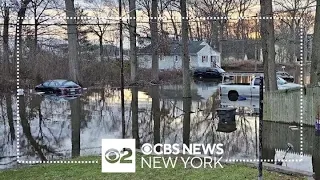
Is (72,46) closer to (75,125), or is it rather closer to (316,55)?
(75,125)

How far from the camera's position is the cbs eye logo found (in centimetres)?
673

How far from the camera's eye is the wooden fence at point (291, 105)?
10.6m

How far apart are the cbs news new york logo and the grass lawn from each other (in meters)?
0.13

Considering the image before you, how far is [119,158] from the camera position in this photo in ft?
22.3

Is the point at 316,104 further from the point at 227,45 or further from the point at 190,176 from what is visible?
the point at 227,45

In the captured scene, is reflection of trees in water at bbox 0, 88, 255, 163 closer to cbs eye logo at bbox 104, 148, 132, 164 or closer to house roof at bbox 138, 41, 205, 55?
cbs eye logo at bbox 104, 148, 132, 164

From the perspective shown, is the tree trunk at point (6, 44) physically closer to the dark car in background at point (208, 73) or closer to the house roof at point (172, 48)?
the house roof at point (172, 48)

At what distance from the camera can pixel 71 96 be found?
2066cm

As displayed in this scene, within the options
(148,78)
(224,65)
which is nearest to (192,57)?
(224,65)

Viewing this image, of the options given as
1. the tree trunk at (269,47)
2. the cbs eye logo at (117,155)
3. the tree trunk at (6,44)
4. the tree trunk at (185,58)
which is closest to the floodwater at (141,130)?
the tree trunk at (185,58)

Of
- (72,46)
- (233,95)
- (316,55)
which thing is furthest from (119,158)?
(72,46)

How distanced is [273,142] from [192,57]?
35409mm

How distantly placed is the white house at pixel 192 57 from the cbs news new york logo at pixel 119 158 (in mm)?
29219

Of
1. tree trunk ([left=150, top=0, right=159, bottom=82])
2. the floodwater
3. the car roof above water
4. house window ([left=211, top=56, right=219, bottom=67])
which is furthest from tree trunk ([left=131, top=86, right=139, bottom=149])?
house window ([left=211, top=56, right=219, bottom=67])
